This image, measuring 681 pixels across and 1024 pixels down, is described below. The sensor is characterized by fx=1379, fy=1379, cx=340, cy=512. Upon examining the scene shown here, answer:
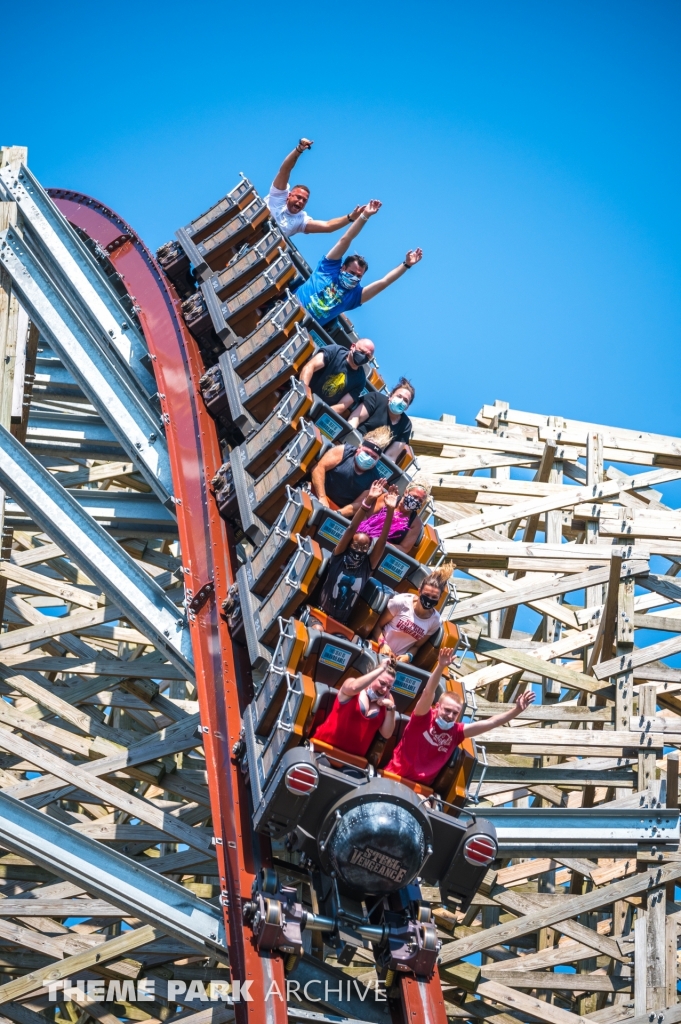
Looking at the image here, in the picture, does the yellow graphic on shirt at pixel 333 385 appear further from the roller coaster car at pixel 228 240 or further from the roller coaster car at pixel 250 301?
the roller coaster car at pixel 228 240

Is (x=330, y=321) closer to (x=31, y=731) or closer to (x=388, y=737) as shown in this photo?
(x=31, y=731)

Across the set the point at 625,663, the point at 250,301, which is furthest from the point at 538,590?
the point at 250,301

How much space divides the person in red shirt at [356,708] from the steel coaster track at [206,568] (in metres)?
0.82

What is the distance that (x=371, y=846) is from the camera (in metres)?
6.30

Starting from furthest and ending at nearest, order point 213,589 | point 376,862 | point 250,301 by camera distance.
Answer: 1. point 250,301
2. point 213,589
3. point 376,862

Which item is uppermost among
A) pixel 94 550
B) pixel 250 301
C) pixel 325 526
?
pixel 250 301

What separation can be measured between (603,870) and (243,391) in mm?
4192

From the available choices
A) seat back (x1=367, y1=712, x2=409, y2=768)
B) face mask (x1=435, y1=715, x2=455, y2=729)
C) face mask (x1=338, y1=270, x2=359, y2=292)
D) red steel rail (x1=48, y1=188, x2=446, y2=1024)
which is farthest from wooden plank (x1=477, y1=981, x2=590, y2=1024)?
face mask (x1=338, y1=270, x2=359, y2=292)

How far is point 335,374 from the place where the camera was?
988cm

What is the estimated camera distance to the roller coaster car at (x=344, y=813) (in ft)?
20.8

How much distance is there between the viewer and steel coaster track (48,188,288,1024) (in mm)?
6676

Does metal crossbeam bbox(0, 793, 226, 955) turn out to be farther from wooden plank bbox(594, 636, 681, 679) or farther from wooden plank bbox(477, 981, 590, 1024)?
Answer: wooden plank bbox(594, 636, 681, 679)

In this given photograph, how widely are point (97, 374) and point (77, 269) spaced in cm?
122

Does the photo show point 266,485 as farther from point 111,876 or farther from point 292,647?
point 111,876
